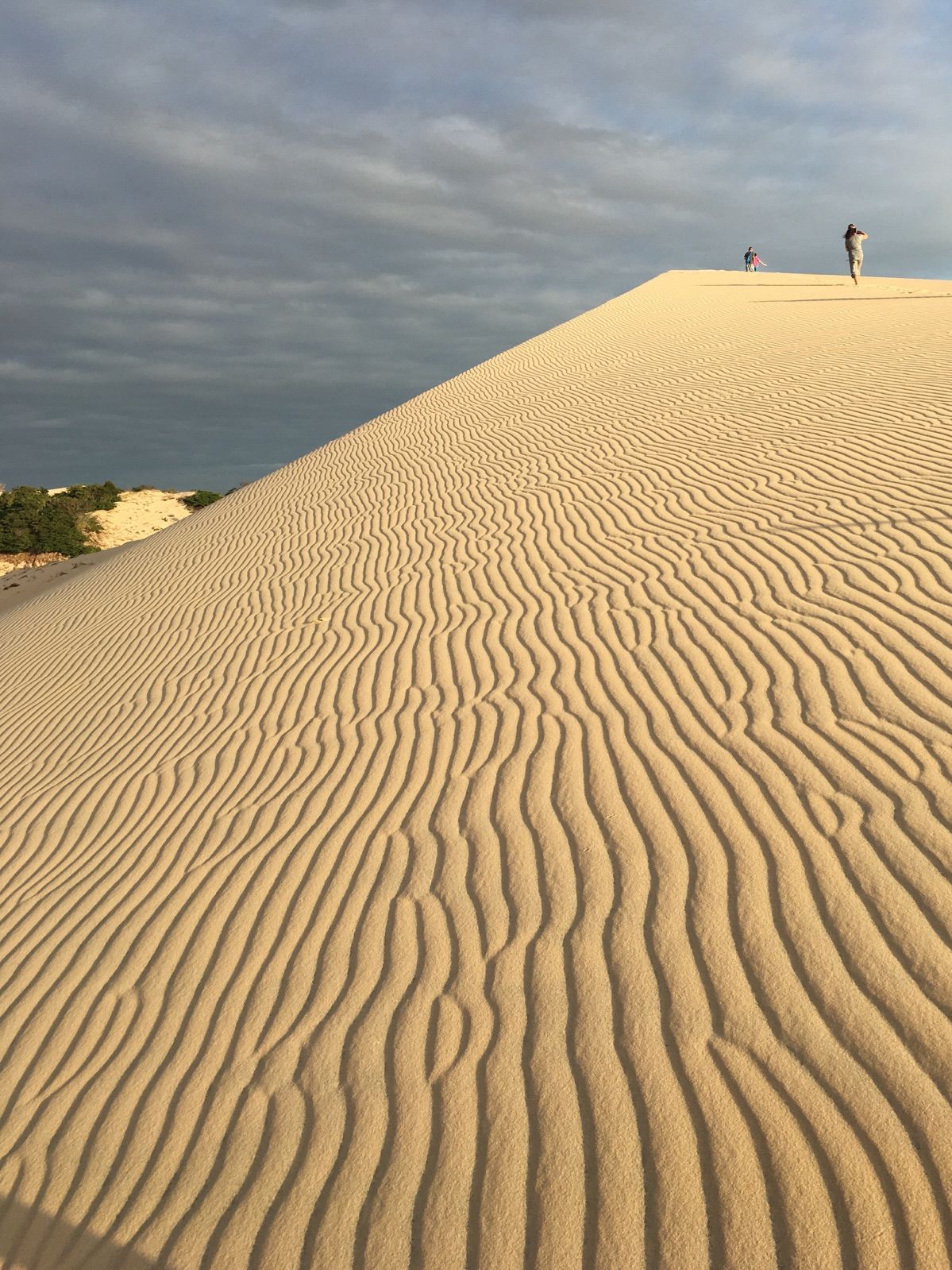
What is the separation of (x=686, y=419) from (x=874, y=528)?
605cm

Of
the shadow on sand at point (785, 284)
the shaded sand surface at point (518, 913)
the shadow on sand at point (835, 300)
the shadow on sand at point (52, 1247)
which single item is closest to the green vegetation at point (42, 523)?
the shaded sand surface at point (518, 913)

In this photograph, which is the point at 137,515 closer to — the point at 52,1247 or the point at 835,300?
the point at 835,300

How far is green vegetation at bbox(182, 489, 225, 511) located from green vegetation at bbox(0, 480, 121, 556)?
288 cm

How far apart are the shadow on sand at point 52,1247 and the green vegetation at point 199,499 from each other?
26224 mm

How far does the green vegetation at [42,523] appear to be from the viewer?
2283 centimetres

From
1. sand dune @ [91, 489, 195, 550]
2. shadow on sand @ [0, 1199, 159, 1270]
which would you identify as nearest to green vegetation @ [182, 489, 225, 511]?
sand dune @ [91, 489, 195, 550]

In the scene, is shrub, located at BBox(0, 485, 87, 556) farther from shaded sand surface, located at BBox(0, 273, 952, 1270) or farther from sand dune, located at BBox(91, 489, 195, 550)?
shaded sand surface, located at BBox(0, 273, 952, 1270)

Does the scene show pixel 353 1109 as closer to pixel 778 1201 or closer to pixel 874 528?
pixel 778 1201

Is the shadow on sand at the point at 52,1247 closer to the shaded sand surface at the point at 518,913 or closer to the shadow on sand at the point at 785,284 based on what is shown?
the shaded sand surface at the point at 518,913

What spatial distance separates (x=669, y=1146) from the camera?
95.4 inches

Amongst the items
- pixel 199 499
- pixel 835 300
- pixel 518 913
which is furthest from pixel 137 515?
pixel 518 913

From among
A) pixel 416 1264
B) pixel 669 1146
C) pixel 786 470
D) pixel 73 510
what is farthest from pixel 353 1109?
pixel 73 510

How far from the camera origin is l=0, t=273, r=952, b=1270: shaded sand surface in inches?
95.2

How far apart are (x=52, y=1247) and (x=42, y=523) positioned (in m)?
23.1
